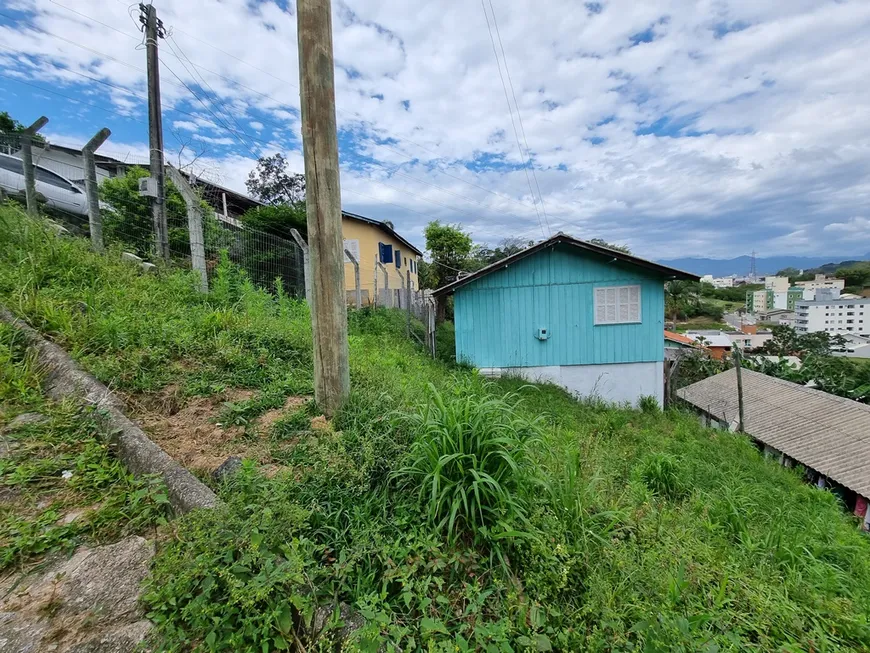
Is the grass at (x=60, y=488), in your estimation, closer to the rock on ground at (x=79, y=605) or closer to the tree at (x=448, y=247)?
the rock on ground at (x=79, y=605)

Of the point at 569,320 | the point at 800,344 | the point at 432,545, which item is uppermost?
the point at 569,320

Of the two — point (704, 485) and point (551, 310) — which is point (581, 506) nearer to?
point (704, 485)

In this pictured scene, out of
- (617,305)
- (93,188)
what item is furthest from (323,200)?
(617,305)

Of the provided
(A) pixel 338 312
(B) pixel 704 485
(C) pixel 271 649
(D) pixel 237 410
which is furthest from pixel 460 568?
(B) pixel 704 485

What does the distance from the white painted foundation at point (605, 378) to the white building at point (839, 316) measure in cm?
6911

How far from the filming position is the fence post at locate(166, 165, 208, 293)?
4.72 metres

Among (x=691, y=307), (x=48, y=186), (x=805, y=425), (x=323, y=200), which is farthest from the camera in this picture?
(x=691, y=307)

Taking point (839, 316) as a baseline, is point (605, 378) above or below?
above

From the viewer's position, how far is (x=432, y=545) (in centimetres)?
157

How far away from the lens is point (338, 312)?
2346 millimetres

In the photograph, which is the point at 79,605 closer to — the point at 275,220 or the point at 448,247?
the point at 275,220

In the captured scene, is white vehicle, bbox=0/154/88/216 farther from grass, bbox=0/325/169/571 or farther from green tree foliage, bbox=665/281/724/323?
green tree foliage, bbox=665/281/724/323

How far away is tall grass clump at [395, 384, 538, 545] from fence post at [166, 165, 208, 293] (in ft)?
13.8

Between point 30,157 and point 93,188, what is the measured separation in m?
0.87
